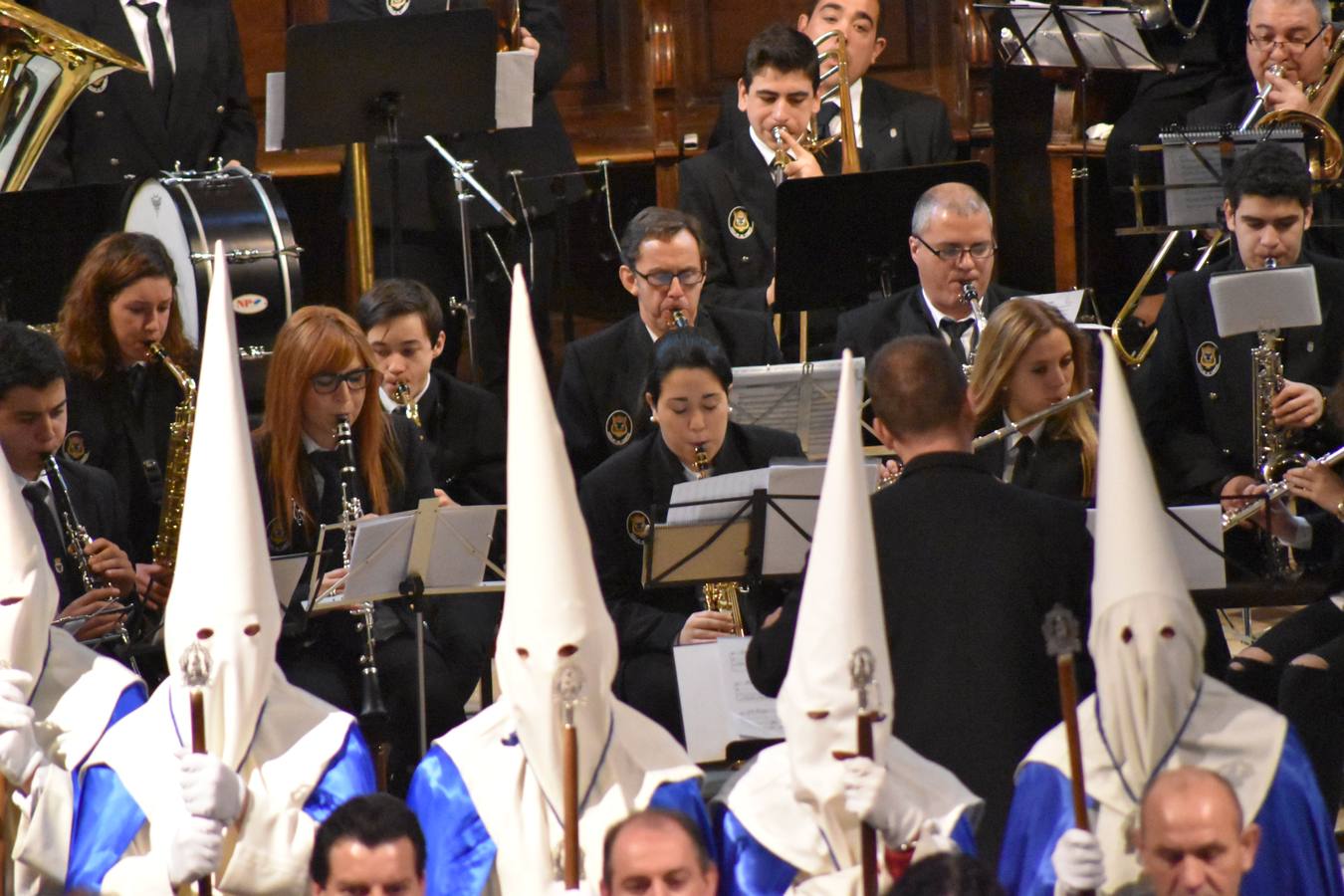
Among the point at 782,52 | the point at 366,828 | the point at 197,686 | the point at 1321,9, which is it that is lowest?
the point at 366,828

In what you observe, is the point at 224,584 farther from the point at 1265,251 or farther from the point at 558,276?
the point at 558,276

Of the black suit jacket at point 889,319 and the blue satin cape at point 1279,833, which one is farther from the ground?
the black suit jacket at point 889,319

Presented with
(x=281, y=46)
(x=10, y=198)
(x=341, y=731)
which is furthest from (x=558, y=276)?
(x=341, y=731)

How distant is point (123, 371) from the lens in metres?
5.69

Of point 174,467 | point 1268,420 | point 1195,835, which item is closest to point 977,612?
point 1195,835

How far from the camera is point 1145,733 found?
3426 millimetres

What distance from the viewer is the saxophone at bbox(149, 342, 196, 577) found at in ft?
17.6

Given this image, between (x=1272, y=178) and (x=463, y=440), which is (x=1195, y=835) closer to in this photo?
(x=1272, y=178)

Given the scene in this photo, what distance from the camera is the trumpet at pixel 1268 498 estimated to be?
5.07 m

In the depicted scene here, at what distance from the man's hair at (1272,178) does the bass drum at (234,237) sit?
9.86 feet

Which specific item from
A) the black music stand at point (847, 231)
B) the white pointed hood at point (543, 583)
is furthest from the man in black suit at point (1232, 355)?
the white pointed hood at point (543, 583)

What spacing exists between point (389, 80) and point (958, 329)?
208 centimetres

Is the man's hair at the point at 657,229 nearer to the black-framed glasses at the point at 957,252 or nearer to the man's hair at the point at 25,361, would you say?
the black-framed glasses at the point at 957,252

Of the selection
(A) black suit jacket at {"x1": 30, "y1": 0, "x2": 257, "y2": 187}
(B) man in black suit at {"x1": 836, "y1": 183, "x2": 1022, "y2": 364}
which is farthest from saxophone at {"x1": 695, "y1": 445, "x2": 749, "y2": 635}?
(A) black suit jacket at {"x1": 30, "y1": 0, "x2": 257, "y2": 187}
